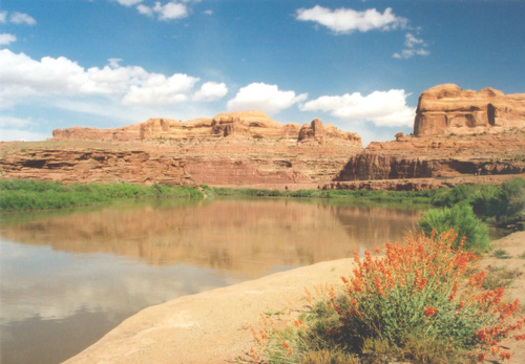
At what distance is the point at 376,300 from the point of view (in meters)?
3.31

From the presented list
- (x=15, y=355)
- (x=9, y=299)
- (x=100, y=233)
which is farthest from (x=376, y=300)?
(x=100, y=233)

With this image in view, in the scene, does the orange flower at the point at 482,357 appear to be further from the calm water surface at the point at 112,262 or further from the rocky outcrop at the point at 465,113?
the rocky outcrop at the point at 465,113

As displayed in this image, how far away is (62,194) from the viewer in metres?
21.8

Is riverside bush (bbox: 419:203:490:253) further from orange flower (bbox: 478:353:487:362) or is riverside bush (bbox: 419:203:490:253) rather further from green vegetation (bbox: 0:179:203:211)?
green vegetation (bbox: 0:179:203:211)

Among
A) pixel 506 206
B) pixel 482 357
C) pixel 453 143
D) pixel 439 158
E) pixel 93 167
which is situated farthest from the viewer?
pixel 453 143

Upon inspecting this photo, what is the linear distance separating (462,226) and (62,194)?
70.0 ft

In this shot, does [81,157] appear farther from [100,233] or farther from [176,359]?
[176,359]

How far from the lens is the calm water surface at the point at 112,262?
4.58 metres

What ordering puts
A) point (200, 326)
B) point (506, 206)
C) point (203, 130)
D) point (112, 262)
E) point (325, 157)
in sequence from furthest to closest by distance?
point (203, 130) < point (325, 157) < point (506, 206) < point (112, 262) < point (200, 326)

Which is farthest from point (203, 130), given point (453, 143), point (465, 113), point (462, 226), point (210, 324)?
point (210, 324)

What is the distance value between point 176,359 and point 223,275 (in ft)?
12.6

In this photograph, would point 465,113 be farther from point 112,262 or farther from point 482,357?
point 482,357

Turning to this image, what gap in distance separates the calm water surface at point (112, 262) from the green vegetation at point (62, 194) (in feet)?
7.55

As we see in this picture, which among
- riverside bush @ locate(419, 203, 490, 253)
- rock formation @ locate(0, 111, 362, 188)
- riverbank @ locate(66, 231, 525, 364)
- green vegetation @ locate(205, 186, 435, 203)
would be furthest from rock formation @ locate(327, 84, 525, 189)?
riverbank @ locate(66, 231, 525, 364)
